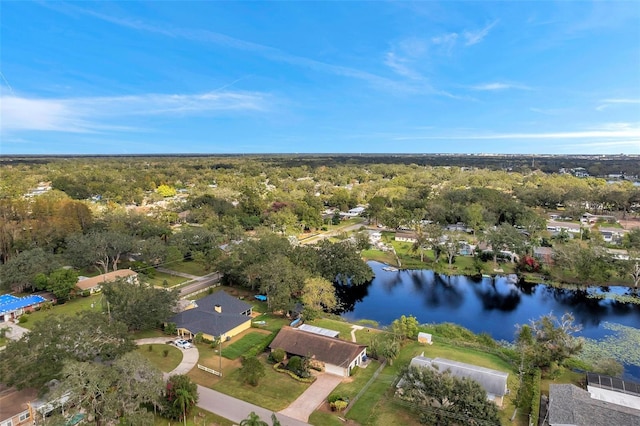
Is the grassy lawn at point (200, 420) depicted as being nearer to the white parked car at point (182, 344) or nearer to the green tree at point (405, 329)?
the white parked car at point (182, 344)

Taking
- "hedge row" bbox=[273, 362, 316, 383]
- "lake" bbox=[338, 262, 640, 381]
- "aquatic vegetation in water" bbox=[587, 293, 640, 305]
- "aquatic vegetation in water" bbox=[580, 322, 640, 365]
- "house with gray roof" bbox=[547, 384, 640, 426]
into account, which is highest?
"house with gray roof" bbox=[547, 384, 640, 426]

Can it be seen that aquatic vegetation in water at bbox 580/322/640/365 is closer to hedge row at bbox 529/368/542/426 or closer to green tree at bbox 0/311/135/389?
hedge row at bbox 529/368/542/426

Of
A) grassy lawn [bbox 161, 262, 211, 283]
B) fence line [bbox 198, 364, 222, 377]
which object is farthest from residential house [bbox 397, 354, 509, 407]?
grassy lawn [bbox 161, 262, 211, 283]

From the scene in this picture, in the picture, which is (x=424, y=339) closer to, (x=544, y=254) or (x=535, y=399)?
(x=535, y=399)

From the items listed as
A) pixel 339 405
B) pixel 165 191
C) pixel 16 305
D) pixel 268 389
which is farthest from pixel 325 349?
pixel 165 191

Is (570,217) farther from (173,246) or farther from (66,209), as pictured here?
(66,209)

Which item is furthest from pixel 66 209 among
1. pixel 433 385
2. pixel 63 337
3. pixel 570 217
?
pixel 570 217
